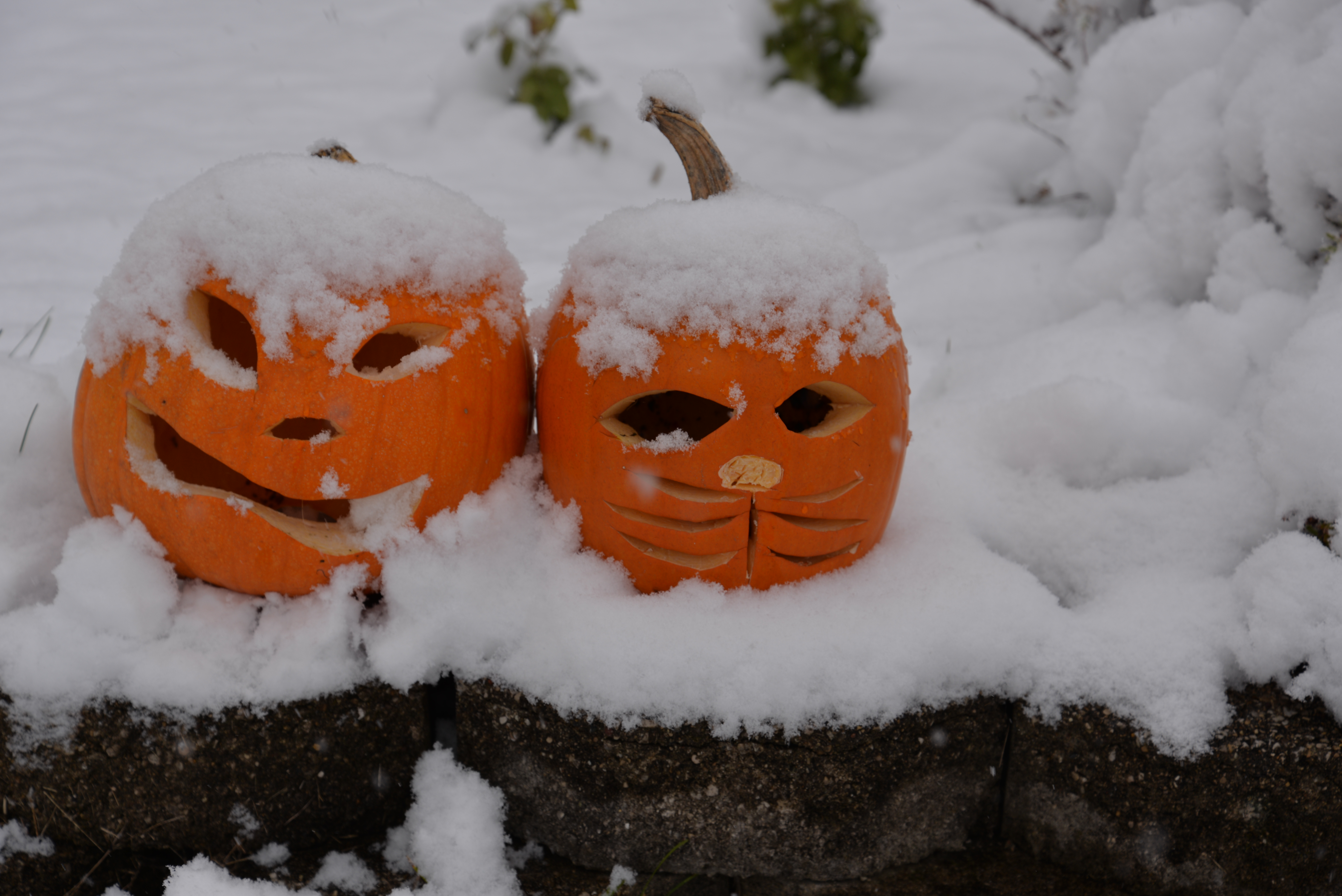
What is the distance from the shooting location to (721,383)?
1499mm

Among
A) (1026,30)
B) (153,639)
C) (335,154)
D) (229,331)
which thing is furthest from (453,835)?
(1026,30)

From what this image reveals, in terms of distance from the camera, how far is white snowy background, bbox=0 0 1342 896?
152 cm

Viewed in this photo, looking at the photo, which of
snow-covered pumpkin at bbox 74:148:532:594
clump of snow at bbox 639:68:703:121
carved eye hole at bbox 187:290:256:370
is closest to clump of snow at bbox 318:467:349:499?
snow-covered pumpkin at bbox 74:148:532:594

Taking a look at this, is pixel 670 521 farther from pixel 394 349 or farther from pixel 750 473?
pixel 394 349

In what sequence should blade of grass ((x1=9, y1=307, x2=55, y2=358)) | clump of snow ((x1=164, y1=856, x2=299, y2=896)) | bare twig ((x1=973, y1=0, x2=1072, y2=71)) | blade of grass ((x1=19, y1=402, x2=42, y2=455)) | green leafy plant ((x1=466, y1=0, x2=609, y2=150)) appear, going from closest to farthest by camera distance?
clump of snow ((x1=164, y1=856, x2=299, y2=896)) → blade of grass ((x1=19, y1=402, x2=42, y2=455)) → blade of grass ((x1=9, y1=307, x2=55, y2=358)) → bare twig ((x1=973, y1=0, x2=1072, y2=71)) → green leafy plant ((x1=466, y1=0, x2=609, y2=150))

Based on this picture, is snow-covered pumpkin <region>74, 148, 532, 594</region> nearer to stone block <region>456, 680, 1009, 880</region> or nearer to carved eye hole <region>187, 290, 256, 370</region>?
carved eye hole <region>187, 290, 256, 370</region>

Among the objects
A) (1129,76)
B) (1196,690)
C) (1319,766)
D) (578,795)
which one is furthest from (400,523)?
(1129,76)

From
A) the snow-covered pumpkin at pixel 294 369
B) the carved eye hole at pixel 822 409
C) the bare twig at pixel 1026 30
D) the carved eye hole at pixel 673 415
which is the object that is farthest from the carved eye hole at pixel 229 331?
the bare twig at pixel 1026 30

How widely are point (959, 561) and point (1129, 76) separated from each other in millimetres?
2197

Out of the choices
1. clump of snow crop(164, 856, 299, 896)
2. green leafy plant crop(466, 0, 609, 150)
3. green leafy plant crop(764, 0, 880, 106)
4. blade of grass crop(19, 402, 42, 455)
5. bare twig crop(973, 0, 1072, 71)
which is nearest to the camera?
clump of snow crop(164, 856, 299, 896)

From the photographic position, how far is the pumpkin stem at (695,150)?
1.61 m

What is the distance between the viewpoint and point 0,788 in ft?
5.07

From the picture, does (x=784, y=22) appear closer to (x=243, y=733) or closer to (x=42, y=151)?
(x=42, y=151)

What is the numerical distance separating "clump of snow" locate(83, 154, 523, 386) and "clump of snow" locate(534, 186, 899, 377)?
256 mm
